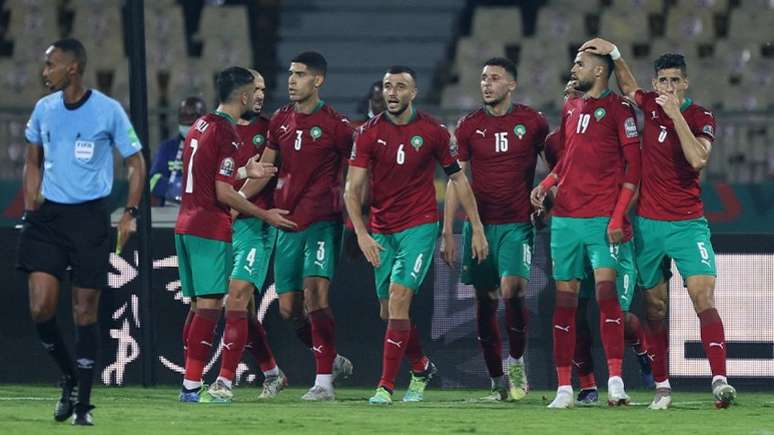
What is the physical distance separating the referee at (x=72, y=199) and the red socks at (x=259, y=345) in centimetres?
270

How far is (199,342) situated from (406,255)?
1.39 meters

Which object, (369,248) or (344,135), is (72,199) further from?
(344,135)

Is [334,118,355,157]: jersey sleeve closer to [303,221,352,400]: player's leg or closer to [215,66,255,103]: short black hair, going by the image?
[303,221,352,400]: player's leg

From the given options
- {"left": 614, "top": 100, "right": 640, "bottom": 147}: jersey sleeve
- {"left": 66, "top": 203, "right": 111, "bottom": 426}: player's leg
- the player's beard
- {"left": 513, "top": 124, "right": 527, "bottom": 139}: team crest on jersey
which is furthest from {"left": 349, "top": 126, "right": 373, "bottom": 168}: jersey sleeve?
{"left": 66, "top": 203, "right": 111, "bottom": 426}: player's leg

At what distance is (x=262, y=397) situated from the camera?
11680 millimetres

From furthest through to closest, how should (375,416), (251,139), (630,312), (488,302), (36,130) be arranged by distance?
(630,312)
(251,139)
(488,302)
(375,416)
(36,130)

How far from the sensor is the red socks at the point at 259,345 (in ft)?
39.1

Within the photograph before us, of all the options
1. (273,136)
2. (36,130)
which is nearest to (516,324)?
(273,136)

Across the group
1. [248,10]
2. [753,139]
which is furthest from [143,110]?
[248,10]

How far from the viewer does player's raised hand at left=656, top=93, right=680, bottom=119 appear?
10.3m

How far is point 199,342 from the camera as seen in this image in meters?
10.8

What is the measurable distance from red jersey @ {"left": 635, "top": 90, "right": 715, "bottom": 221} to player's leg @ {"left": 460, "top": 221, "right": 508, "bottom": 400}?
51.7 inches

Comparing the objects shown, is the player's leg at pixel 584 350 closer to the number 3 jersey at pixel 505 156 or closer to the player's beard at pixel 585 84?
the number 3 jersey at pixel 505 156

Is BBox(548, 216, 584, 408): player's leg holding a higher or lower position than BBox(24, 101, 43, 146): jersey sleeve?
lower
